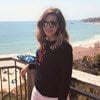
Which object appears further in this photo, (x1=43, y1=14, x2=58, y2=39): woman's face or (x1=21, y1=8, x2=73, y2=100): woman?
(x1=43, y1=14, x2=58, y2=39): woman's face

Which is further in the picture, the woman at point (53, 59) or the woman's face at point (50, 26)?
the woman's face at point (50, 26)

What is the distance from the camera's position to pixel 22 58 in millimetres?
3775

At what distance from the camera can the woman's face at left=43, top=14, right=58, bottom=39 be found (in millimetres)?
2859

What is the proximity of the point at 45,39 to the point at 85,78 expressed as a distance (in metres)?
0.53

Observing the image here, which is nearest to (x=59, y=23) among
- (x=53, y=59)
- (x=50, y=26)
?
(x=50, y=26)

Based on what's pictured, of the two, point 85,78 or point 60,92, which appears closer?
point 60,92

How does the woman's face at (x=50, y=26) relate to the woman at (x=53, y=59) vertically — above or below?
above

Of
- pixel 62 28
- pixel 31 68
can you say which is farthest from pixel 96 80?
pixel 31 68

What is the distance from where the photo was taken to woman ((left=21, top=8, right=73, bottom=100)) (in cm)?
268

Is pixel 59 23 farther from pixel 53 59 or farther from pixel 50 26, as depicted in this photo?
pixel 53 59

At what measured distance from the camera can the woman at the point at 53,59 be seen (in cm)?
268

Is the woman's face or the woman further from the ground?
the woman's face

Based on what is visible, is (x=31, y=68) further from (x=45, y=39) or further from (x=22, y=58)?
(x=45, y=39)

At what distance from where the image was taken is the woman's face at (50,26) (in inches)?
113
